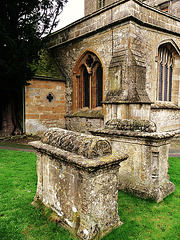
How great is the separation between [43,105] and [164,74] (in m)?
7.70

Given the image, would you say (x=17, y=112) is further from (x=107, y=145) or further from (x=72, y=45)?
(x=107, y=145)

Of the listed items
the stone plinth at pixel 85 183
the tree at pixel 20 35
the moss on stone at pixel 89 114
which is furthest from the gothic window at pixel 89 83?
the stone plinth at pixel 85 183

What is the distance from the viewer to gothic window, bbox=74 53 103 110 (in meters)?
10.8

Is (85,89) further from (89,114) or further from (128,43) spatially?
(128,43)

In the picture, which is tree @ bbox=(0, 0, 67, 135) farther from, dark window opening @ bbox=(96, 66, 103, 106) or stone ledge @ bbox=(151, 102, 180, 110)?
stone ledge @ bbox=(151, 102, 180, 110)

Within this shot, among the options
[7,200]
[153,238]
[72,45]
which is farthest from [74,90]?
[153,238]

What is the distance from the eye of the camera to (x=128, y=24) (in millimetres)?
8227

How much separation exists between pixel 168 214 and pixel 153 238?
0.73 metres

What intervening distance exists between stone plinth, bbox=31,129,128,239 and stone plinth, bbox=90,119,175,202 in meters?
0.96

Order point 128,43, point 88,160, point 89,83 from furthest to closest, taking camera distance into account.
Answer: point 89,83 < point 128,43 < point 88,160

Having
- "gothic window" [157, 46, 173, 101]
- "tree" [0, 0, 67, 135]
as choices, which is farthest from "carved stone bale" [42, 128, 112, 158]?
"gothic window" [157, 46, 173, 101]

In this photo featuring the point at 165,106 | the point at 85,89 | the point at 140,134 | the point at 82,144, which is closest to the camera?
the point at 82,144

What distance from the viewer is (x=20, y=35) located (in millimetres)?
9219

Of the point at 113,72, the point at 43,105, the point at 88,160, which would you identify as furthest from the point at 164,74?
the point at 88,160
